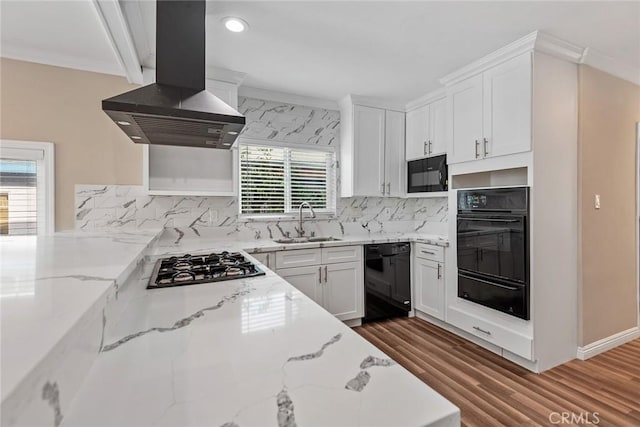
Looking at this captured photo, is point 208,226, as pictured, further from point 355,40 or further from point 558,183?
point 558,183

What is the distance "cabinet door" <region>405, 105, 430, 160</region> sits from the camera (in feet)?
11.4

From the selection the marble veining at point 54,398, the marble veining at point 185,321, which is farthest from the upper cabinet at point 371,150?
the marble veining at point 54,398

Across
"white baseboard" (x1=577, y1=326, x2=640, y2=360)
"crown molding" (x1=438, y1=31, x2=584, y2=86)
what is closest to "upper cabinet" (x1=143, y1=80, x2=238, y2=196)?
"crown molding" (x1=438, y1=31, x2=584, y2=86)

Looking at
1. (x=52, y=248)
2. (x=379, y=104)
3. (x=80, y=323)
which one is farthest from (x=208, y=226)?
(x=80, y=323)

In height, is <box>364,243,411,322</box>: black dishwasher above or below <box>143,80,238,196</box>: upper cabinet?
below

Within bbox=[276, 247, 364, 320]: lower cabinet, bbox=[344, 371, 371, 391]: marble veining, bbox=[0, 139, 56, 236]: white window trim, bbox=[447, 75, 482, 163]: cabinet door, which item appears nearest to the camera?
bbox=[344, 371, 371, 391]: marble veining

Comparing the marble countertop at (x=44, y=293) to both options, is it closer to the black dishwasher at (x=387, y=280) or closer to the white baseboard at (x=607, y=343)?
the black dishwasher at (x=387, y=280)

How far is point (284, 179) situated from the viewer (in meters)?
3.50

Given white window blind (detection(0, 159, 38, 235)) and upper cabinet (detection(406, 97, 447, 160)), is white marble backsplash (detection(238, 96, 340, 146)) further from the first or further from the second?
white window blind (detection(0, 159, 38, 235))

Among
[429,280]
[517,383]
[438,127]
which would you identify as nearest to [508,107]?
[438,127]

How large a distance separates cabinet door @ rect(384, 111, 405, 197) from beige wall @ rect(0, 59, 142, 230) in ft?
8.66

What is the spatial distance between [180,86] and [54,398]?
5.09 feet

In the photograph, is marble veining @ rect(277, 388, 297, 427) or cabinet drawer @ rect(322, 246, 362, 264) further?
cabinet drawer @ rect(322, 246, 362, 264)

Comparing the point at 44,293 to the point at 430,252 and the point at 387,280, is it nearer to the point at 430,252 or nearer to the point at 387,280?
the point at 387,280
